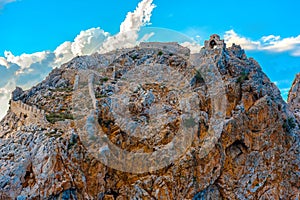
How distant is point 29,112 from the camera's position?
32.1 meters

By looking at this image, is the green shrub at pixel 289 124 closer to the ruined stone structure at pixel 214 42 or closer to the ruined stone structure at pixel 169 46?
the ruined stone structure at pixel 214 42

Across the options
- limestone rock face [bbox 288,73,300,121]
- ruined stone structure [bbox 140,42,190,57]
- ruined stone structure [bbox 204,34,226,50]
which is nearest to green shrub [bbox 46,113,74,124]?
ruined stone structure [bbox 140,42,190,57]

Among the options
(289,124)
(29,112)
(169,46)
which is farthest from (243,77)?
(29,112)

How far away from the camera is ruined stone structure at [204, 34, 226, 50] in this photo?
41.6 metres

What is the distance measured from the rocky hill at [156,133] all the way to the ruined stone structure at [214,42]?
0.61ft

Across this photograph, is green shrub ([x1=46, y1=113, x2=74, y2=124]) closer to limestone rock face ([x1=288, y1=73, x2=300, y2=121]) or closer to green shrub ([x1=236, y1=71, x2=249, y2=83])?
green shrub ([x1=236, y1=71, x2=249, y2=83])

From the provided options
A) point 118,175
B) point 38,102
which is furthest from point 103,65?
point 118,175

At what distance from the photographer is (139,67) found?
42250mm

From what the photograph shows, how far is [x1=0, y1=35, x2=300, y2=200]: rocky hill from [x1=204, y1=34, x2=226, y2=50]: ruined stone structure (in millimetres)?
185

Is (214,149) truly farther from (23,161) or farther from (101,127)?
(23,161)

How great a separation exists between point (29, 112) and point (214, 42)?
934 inches

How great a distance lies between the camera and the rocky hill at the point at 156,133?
2645 centimetres

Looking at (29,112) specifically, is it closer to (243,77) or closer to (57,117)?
(57,117)

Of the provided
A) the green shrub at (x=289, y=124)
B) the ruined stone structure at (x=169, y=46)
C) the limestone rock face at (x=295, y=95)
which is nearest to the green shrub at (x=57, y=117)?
the ruined stone structure at (x=169, y=46)
